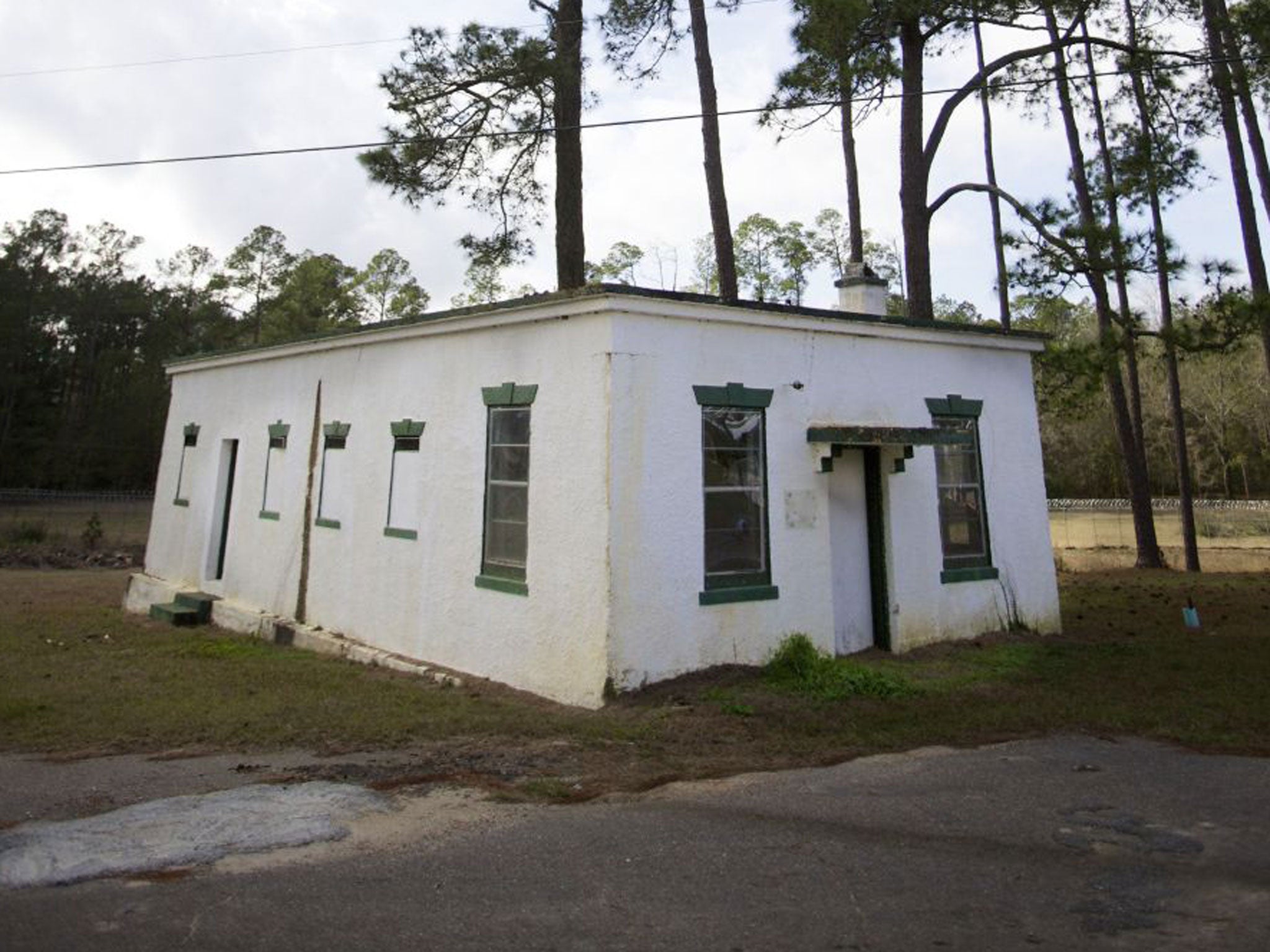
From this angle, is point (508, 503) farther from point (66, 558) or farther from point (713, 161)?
point (66, 558)

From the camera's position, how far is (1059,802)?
16.6 feet

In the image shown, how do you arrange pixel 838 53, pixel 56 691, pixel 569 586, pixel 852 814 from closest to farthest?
1. pixel 852 814
2. pixel 569 586
3. pixel 56 691
4. pixel 838 53

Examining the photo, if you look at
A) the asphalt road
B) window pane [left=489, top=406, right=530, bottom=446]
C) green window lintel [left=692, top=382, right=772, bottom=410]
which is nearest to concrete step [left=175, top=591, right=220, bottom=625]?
window pane [left=489, top=406, right=530, bottom=446]

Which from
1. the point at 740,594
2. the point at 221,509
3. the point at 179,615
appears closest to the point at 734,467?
the point at 740,594

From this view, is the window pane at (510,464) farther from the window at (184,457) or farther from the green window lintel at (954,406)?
the window at (184,457)

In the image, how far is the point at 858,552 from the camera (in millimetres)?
9227

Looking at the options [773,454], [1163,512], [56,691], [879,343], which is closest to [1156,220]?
[879,343]

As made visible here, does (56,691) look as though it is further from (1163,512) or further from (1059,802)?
(1163,512)

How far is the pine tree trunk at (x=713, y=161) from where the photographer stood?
655 inches

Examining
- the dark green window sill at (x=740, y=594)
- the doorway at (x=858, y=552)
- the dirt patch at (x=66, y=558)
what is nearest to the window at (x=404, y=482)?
Answer: the dark green window sill at (x=740, y=594)

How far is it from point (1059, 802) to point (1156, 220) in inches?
587

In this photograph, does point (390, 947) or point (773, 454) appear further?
point (773, 454)

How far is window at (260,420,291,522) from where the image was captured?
494 inches

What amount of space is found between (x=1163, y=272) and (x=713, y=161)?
8454 millimetres
